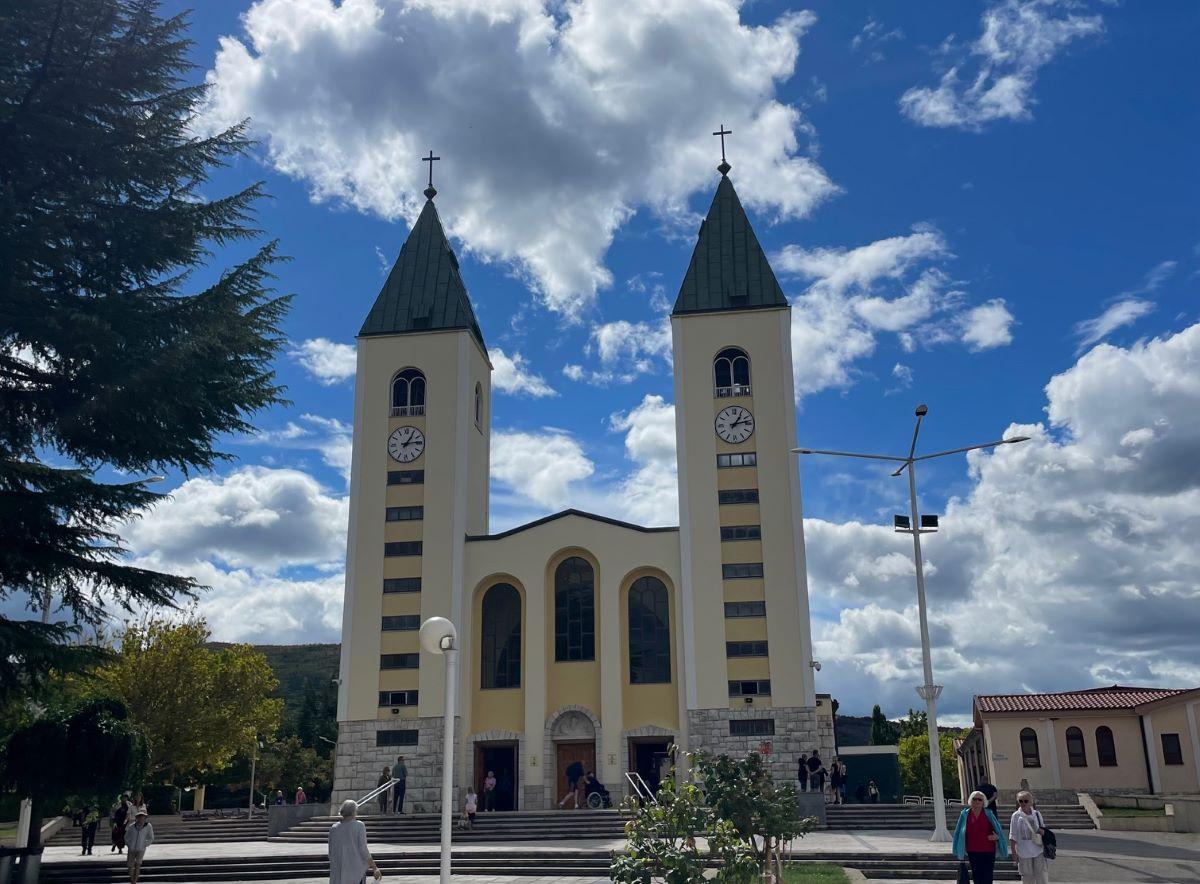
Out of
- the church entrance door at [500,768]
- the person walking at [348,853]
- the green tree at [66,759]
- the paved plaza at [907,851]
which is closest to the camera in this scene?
the person walking at [348,853]

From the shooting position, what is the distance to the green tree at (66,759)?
19.6 m

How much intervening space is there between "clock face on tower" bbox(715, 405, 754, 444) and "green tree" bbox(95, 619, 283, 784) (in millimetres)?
22795

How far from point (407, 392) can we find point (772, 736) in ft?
59.3

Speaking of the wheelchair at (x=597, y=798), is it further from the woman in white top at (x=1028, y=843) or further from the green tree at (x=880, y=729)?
the green tree at (x=880, y=729)

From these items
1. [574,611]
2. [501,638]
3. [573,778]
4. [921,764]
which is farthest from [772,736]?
[921,764]

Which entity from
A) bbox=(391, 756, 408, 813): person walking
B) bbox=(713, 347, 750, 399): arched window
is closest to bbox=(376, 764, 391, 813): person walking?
bbox=(391, 756, 408, 813): person walking

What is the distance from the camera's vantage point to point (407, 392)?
1574 inches

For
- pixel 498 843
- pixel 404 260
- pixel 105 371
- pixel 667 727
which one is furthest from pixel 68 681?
pixel 404 260

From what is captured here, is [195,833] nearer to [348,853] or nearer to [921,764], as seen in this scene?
[348,853]

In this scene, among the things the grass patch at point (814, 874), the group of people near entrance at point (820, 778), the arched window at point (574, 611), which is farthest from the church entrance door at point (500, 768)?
the grass patch at point (814, 874)

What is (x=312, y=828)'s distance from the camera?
2966cm

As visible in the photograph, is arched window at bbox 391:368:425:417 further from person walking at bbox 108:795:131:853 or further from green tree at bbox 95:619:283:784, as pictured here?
person walking at bbox 108:795:131:853

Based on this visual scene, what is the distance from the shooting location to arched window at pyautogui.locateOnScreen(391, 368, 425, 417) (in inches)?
1560

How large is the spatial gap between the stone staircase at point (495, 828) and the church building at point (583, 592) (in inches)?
164
